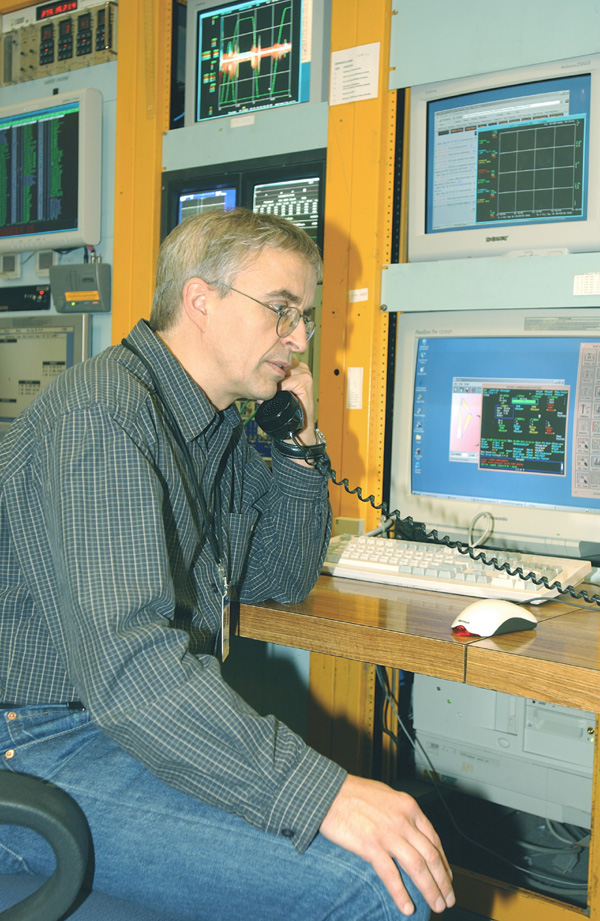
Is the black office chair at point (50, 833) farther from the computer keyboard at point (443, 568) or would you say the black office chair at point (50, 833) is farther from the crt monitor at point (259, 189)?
the crt monitor at point (259, 189)

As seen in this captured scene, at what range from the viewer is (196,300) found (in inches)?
48.5

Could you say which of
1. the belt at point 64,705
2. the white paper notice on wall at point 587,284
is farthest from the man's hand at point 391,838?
the white paper notice on wall at point 587,284

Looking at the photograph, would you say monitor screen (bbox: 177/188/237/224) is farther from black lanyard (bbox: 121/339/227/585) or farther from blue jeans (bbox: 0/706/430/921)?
blue jeans (bbox: 0/706/430/921)

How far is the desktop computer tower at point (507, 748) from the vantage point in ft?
5.23

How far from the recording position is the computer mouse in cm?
111

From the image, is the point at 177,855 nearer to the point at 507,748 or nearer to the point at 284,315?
the point at 284,315

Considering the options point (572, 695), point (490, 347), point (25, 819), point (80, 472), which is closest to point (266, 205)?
point (490, 347)

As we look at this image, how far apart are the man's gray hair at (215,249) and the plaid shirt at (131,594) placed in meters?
0.10

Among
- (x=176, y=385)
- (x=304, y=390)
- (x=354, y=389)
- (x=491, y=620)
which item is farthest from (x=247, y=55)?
(x=491, y=620)

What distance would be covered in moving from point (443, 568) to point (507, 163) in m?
0.92

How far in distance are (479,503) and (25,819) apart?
3.85ft

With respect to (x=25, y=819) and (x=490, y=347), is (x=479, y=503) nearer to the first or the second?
(x=490, y=347)

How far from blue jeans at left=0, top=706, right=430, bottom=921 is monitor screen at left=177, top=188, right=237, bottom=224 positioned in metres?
1.56

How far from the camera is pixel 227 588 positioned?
4.08 feet
